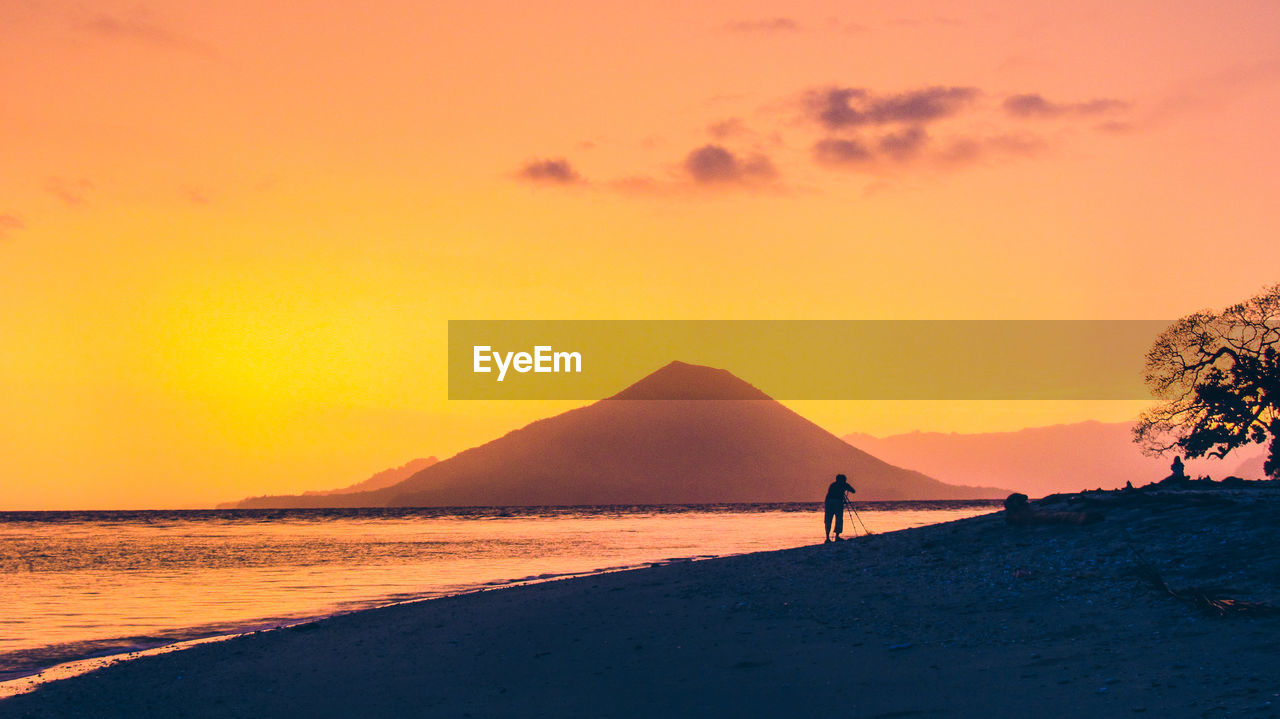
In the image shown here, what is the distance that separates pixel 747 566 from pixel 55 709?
15.5 m

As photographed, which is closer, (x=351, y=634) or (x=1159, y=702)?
(x=1159, y=702)

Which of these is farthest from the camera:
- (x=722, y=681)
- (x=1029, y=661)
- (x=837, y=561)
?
(x=837, y=561)

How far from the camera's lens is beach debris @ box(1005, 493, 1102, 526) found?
22.0 meters

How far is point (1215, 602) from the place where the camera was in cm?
1372

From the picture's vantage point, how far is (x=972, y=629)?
49.9 ft

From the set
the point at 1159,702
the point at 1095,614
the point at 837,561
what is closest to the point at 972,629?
the point at 1095,614

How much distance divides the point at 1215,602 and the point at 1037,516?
942 centimetres

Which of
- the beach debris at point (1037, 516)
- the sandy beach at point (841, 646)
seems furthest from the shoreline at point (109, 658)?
the beach debris at point (1037, 516)

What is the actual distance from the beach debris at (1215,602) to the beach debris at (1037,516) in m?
6.23

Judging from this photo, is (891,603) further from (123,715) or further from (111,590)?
(111,590)

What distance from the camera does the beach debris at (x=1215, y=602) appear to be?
13.2 meters

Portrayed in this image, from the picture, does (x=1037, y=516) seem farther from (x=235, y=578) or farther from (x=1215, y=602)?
(x=235, y=578)

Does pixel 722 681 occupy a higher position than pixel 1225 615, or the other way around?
pixel 1225 615

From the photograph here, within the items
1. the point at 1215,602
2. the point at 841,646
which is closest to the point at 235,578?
the point at 841,646
